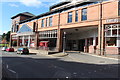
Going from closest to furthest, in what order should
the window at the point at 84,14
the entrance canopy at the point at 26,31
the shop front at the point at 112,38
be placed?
the shop front at the point at 112,38 → the window at the point at 84,14 → the entrance canopy at the point at 26,31

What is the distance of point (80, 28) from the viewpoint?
95.2ft

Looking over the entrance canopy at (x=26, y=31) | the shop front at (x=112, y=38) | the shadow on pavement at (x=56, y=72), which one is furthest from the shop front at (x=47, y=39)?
the shadow on pavement at (x=56, y=72)

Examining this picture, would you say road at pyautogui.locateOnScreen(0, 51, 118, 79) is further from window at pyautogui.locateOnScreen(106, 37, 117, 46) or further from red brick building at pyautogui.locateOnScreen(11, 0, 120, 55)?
red brick building at pyautogui.locateOnScreen(11, 0, 120, 55)

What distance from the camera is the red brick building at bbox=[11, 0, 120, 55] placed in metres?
22.3

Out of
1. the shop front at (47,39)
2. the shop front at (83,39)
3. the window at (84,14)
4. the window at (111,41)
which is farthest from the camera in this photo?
the shop front at (47,39)

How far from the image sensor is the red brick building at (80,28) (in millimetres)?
22266

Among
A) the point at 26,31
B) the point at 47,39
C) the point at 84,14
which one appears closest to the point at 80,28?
the point at 84,14

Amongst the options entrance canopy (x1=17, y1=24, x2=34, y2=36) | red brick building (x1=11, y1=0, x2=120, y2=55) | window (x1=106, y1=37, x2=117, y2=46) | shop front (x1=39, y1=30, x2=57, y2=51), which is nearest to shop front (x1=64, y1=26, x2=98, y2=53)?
red brick building (x1=11, y1=0, x2=120, y2=55)

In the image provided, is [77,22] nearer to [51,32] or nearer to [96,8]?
[96,8]

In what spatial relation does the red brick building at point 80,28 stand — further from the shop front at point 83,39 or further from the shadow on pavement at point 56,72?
the shadow on pavement at point 56,72

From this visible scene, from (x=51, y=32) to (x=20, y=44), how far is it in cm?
2165

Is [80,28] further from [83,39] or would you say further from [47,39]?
[47,39]

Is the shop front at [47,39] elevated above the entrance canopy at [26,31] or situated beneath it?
situated beneath

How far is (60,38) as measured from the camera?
31.1 metres
